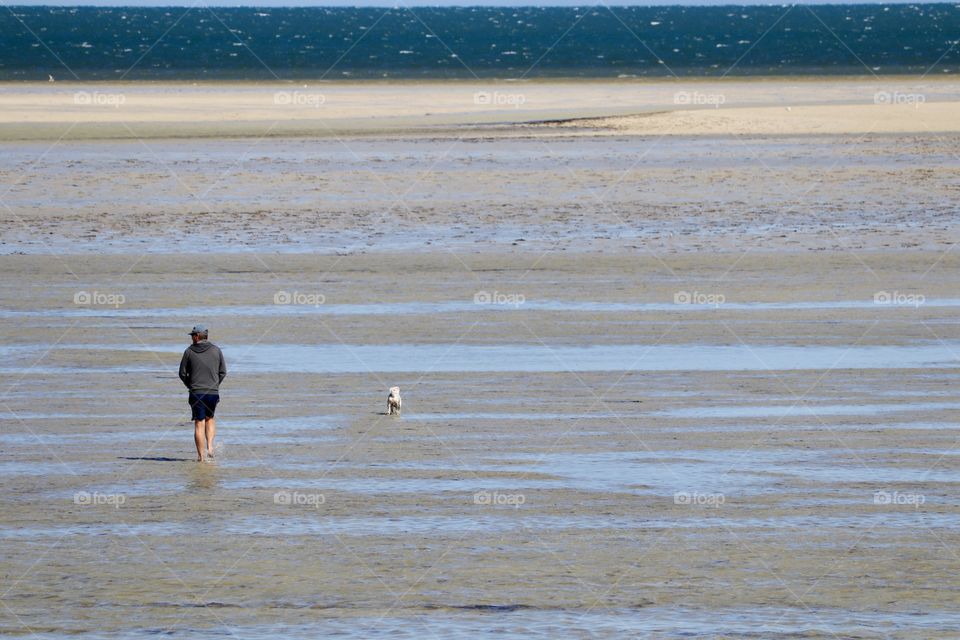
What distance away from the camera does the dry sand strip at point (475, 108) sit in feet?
158

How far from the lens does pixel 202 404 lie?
46.7 feet

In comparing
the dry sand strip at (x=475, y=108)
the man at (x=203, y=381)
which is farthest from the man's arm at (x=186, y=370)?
the dry sand strip at (x=475, y=108)

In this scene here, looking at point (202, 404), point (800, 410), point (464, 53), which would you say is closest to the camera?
point (202, 404)

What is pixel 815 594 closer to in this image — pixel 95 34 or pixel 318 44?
pixel 318 44

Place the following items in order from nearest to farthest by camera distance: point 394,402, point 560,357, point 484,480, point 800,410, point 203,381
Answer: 1. point 484,480
2. point 203,381
3. point 394,402
4. point 800,410
5. point 560,357

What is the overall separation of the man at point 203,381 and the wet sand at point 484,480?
308 mm

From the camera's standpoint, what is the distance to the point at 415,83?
7412 centimetres

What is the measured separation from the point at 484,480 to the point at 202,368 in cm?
275

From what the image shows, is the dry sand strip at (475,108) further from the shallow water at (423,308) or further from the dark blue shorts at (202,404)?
the dark blue shorts at (202,404)

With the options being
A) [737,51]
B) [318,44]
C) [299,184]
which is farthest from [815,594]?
[318,44]

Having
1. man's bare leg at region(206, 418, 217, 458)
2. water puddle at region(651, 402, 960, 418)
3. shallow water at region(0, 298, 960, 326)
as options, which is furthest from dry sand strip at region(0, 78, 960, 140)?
man's bare leg at region(206, 418, 217, 458)

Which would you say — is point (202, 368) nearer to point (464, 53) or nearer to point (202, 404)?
point (202, 404)

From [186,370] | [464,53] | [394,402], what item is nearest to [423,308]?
[394,402]

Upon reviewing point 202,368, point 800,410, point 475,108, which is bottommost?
point 800,410
